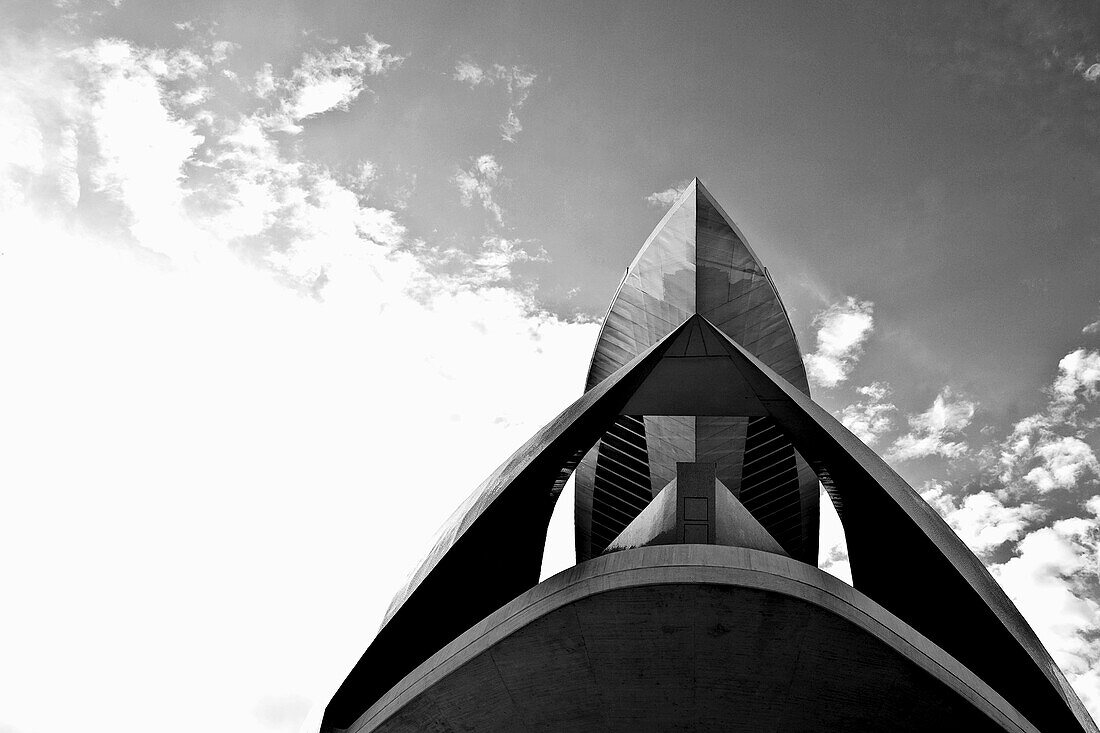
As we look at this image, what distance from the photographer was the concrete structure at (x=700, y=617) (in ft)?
30.3

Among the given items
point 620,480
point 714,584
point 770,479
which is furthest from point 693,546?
point 620,480

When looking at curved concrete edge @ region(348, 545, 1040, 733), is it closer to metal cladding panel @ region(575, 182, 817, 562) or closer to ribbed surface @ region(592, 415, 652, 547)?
metal cladding panel @ region(575, 182, 817, 562)

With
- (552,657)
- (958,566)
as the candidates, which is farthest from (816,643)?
(552,657)

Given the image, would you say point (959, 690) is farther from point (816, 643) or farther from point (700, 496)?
point (700, 496)

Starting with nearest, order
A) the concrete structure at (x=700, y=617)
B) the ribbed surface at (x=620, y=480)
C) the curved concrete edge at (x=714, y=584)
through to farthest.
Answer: the curved concrete edge at (x=714, y=584)
the concrete structure at (x=700, y=617)
the ribbed surface at (x=620, y=480)

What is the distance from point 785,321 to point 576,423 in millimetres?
12182

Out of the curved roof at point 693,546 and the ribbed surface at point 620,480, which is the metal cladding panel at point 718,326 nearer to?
the ribbed surface at point 620,480

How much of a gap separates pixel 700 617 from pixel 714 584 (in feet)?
1.81

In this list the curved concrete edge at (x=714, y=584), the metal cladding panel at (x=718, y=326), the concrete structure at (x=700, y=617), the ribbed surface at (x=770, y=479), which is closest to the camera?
the curved concrete edge at (x=714, y=584)

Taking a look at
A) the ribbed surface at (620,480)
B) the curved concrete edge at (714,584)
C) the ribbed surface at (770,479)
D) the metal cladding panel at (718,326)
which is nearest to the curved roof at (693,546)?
the curved concrete edge at (714,584)

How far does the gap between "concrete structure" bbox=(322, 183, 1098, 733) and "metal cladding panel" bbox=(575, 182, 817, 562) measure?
7540mm

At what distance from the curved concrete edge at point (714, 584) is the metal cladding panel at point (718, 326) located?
11.1m

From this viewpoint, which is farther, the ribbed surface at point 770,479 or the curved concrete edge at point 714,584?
the ribbed surface at point 770,479

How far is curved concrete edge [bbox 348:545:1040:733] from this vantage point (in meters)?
9.02
